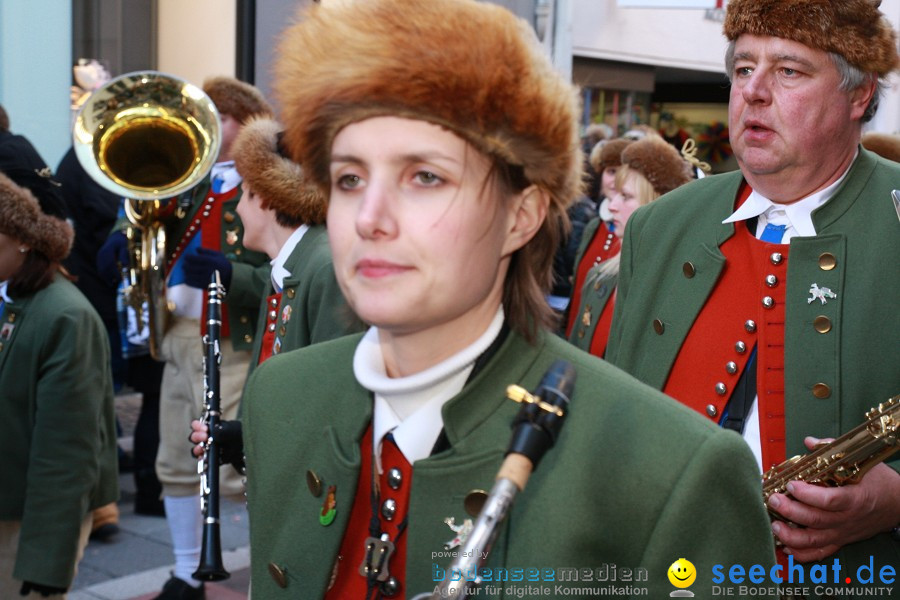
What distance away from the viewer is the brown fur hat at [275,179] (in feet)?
14.3

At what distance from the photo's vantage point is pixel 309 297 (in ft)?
13.3

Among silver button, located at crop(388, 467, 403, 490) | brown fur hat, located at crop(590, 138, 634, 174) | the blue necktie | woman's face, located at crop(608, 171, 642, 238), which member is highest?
the blue necktie

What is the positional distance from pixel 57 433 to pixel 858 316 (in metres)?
3.16

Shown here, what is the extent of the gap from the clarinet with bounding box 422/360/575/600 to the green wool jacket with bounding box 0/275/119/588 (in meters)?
3.26

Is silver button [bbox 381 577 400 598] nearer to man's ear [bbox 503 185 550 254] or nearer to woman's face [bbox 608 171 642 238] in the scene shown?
man's ear [bbox 503 185 550 254]

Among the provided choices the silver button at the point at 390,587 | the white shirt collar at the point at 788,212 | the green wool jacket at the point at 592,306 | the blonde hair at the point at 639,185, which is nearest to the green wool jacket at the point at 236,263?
the green wool jacket at the point at 592,306

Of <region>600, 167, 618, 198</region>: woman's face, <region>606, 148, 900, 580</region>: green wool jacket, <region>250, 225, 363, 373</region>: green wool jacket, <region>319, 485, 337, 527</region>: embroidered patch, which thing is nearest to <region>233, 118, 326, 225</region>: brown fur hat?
<region>250, 225, 363, 373</region>: green wool jacket

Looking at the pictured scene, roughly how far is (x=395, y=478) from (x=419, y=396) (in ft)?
0.51

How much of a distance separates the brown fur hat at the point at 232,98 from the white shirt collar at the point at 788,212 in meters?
3.95

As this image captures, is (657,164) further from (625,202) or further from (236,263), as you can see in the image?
(236,263)

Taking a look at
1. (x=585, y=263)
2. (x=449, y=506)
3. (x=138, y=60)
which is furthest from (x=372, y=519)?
(x=138, y=60)

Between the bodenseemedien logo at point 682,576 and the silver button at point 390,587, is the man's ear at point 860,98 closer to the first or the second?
the bodenseemedien logo at point 682,576

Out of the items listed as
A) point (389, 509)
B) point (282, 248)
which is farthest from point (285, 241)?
point (389, 509)

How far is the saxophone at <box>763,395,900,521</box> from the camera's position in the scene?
8.78ft
